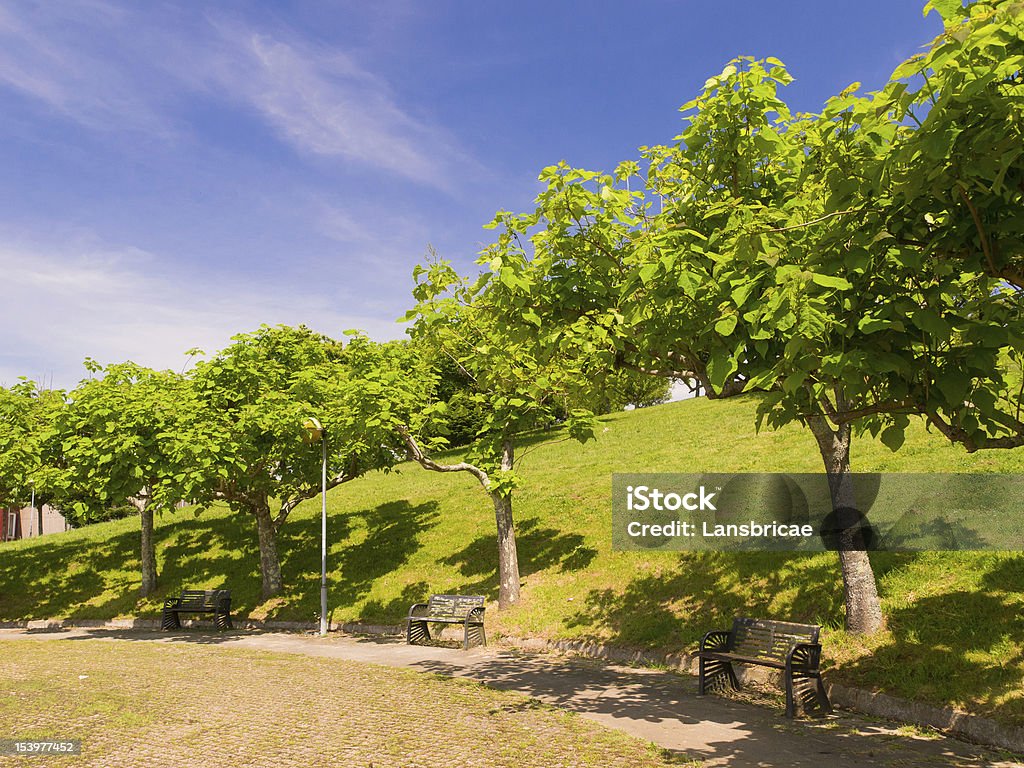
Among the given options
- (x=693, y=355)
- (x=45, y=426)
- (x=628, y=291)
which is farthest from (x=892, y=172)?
(x=45, y=426)

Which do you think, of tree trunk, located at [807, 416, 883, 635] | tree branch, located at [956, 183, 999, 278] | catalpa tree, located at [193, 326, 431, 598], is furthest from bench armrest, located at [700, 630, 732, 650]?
catalpa tree, located at [193, 326, 431, 598]

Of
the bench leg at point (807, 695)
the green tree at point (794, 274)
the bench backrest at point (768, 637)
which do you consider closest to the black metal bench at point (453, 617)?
the bench backrest at point (768, 637)

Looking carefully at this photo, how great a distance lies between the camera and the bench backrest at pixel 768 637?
9.46m

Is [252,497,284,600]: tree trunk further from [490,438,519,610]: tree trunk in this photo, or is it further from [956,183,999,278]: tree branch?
[956,183,999,278]: tree branch

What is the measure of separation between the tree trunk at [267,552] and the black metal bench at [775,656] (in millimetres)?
13440

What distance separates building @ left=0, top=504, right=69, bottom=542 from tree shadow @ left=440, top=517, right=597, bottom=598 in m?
41.7

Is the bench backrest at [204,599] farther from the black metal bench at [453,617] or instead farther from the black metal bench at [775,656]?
the black metal bench at [775,656]

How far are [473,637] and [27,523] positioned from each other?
49.7 meters

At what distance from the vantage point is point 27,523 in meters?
52.2

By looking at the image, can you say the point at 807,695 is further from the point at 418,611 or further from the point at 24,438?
the point at 24,438

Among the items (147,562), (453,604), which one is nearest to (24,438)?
(147,562)

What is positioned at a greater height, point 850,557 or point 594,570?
point 850,557

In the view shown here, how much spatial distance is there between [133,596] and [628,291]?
21.7 meters

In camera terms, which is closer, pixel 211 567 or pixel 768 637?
pixel 768 637
